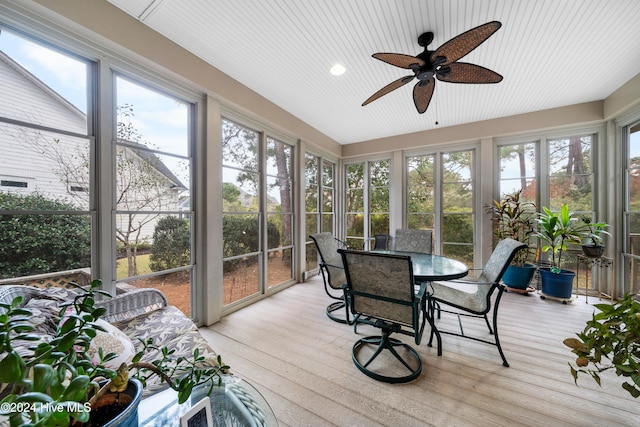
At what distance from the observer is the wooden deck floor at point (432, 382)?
60.9 inches

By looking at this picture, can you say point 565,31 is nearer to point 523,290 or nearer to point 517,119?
point 517,119

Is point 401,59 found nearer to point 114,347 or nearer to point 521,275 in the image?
point 114,347

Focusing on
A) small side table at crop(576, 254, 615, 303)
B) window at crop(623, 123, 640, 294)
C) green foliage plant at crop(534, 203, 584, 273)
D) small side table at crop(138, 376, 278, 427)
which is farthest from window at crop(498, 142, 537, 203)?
small side table at crop(138, 376, 278, 427)

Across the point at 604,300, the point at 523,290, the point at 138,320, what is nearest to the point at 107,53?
the point at 138,320

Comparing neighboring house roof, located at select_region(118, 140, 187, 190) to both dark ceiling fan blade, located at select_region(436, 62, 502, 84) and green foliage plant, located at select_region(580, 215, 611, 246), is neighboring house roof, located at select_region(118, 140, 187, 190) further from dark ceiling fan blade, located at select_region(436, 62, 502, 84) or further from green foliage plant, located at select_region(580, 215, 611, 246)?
green foliage plant, located at select_region(580, 215, 611, 246)

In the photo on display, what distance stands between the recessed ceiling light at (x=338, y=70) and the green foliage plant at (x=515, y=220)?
3.41 metres

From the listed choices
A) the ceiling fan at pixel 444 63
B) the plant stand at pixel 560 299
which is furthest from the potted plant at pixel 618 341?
the plant stand at pixel 560 299

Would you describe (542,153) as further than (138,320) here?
Yes

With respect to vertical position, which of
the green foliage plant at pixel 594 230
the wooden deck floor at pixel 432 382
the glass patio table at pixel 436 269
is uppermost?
the green foliage plant at pixel 594 230

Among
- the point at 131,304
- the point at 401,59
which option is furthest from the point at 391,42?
the point at 131,304

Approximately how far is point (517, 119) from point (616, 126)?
3.88ft

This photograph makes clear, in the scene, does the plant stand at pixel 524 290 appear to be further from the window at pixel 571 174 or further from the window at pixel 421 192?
the window at pixel 421 192

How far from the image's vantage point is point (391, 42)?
2.36 m

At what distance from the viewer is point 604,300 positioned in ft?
11.2
